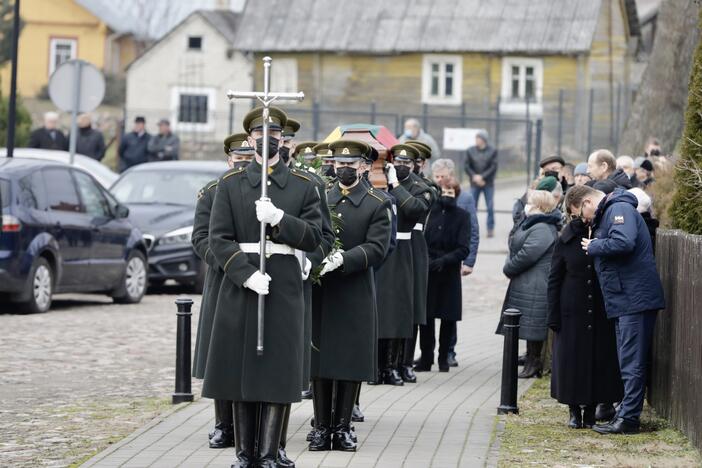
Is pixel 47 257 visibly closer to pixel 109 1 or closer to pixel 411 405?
pixel 411 405

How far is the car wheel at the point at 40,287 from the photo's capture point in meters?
17.9

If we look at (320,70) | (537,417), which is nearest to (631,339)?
(537,417)

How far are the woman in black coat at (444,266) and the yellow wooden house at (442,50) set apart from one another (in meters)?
37.4

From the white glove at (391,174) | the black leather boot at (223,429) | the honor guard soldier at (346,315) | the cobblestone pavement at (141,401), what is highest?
the white glove at (391,174)

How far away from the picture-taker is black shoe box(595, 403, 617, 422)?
1129cm

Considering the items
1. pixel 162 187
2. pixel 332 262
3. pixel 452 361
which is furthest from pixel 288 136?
pixel 162 187

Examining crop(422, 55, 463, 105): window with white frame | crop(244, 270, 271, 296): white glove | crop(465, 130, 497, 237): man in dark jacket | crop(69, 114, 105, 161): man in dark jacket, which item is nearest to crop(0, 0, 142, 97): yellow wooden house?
crop(422, 55, 463, 105): window with white frame

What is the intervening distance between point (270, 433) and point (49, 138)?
2185 cm

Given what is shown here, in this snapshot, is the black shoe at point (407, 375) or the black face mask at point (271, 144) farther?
the black shoe at point (407, 375)

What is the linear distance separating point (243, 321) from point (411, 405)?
3.61 m

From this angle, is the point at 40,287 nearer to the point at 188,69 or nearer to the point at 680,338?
the point at 680,338

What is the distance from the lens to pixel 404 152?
13.3 metres

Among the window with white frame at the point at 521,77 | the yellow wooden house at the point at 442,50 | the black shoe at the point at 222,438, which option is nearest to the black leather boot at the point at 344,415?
the black shoe at the point at 222,438

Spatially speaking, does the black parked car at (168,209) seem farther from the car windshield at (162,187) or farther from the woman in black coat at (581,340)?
the woman in black coat at (581,340)
